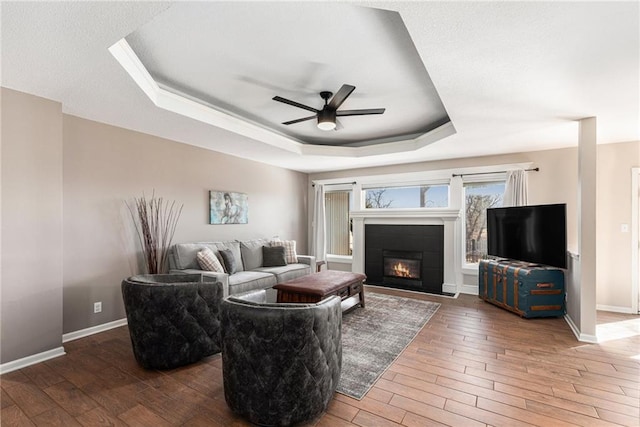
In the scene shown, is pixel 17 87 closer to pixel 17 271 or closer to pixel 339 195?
pixel 17 271

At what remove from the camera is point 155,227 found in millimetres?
4051


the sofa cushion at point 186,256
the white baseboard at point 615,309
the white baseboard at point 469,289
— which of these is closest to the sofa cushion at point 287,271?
the sofa cushion at point 186,256

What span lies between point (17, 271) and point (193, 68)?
2447 millimetres

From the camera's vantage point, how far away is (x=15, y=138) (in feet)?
8.70

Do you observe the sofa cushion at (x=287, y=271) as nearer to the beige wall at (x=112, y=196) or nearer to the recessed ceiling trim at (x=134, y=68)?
the beige wall at (x=112, y=196)

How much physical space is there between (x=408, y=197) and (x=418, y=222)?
60cm

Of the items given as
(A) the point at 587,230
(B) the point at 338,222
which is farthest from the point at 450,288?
(B) the point at 338,222

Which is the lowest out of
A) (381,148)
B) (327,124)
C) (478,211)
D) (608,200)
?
(478,211)

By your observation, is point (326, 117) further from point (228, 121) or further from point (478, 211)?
point (478, 211)

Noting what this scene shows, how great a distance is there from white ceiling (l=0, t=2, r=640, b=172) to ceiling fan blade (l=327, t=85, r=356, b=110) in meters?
0.22

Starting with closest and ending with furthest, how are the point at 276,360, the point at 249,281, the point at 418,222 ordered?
1. the point at 276,360
2. the point at 249,281
3. the point at 418,222

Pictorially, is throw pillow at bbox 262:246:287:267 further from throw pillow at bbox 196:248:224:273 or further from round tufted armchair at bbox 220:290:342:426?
round tufted armchair at bbox 220:290:342:426

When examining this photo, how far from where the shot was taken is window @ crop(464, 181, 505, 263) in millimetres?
5227

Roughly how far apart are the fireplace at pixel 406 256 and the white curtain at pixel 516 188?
1197mm
